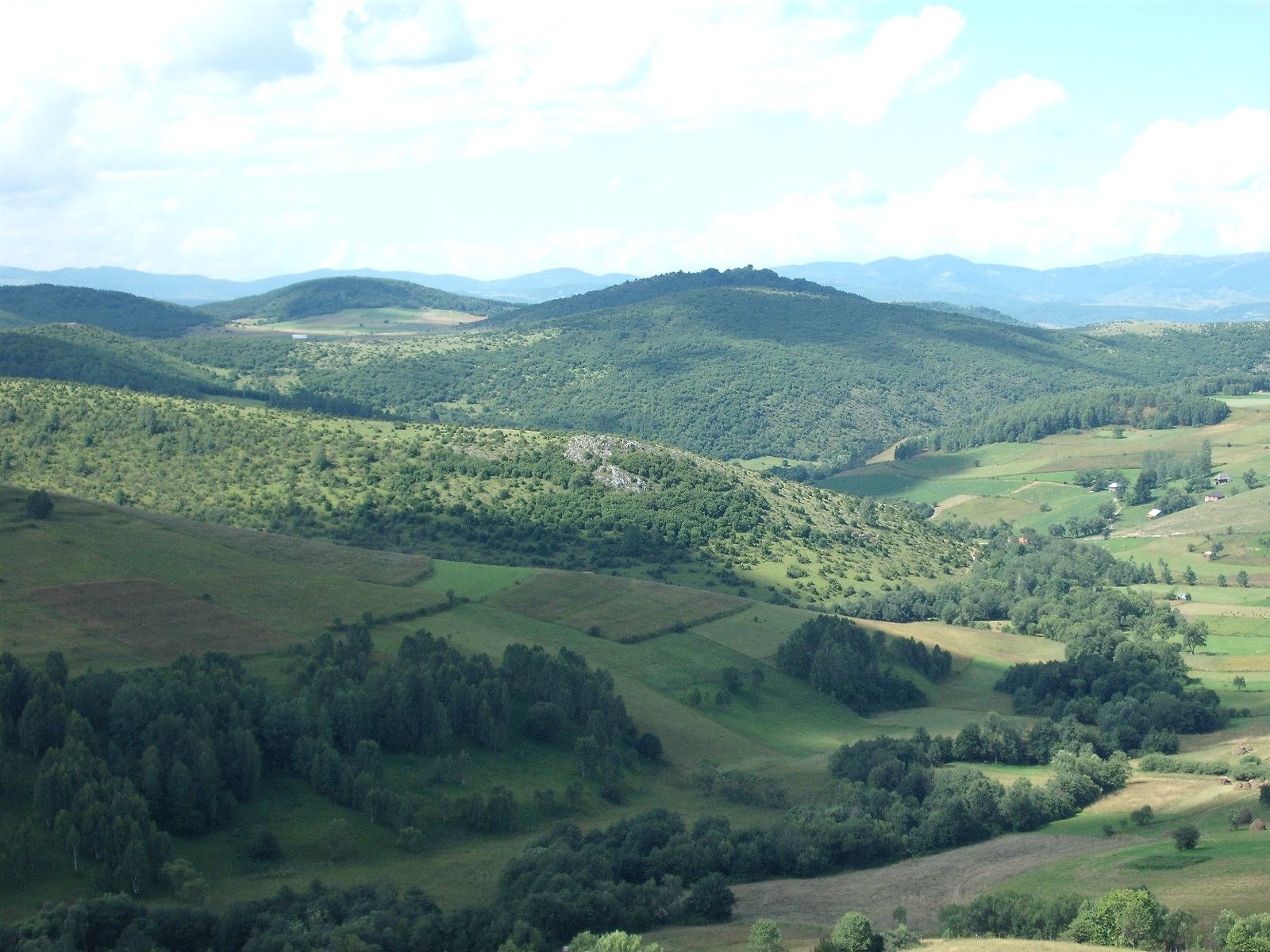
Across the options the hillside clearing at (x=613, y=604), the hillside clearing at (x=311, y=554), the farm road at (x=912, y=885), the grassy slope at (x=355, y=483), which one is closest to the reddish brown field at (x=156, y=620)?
the hillside clearing at (x=311, y=554)

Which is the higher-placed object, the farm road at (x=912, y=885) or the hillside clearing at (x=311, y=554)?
the hillside clearing at (x=311, y=554)

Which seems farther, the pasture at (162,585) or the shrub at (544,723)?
the shrub at (544,723)

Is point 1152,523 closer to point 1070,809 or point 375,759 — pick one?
point 1070,809

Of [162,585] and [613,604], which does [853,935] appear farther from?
[162,585]

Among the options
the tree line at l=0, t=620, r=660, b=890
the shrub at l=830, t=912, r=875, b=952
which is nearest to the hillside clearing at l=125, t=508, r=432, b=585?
the tree line at l=0, t=620, r=660, b=890

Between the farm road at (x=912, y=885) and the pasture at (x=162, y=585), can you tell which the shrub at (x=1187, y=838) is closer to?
the farm road at (x=912, y=885)

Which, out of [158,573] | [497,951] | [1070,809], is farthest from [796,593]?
[497,951]

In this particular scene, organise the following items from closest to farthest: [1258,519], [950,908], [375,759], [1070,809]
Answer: [950,908], [375,759], [1070,809], [1258,519]
